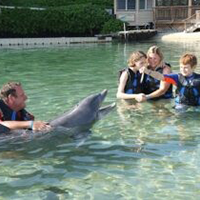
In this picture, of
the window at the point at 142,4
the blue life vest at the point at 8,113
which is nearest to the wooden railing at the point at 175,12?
the window at the point at 142,4

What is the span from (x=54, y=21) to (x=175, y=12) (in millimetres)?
10895

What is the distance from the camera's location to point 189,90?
315 inches

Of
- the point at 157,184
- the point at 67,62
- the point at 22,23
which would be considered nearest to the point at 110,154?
the point at 157,184

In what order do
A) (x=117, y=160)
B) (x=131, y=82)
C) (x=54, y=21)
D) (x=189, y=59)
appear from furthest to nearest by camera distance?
(x=54, y=21) → (x=131, y=82) → (x=189, y=59) → (x=117, y=160)

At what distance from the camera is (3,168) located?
5383 millimetres

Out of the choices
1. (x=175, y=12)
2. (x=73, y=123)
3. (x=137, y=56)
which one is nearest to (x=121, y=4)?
(x=175, y=12)

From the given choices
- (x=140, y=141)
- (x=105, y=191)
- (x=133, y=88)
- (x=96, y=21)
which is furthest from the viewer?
(x=96, y=21)

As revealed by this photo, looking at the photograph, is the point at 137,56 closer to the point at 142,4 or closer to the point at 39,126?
the point at 39,126

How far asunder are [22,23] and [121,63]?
18178mm

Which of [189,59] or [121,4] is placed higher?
[121,4]

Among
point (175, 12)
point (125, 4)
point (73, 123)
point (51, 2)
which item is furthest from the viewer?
point (51, 2)

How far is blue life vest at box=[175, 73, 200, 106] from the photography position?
790 cm

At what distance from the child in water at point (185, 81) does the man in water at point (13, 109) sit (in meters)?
2.80

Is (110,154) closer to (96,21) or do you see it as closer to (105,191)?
(105,191)
